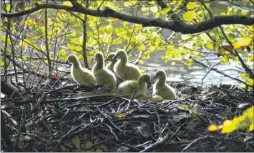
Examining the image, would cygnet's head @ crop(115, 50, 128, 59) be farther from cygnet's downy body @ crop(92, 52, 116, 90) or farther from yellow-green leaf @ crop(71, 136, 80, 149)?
yellow-green leaf @ crop(71, 136, 80, 149)

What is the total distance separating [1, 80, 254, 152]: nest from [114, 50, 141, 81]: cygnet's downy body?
0.73 metres

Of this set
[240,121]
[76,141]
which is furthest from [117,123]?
[240,121]

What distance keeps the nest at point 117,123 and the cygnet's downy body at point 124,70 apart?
73cm

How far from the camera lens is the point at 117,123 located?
3496 mm

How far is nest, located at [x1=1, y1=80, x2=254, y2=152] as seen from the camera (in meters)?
3.09

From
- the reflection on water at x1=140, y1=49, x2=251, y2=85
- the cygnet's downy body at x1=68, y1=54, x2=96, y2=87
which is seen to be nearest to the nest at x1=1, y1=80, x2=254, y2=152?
the cygnet's downy body at x1=68, y1=54, x2=96, y2=87

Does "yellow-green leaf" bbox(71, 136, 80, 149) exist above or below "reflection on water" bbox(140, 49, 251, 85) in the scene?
below

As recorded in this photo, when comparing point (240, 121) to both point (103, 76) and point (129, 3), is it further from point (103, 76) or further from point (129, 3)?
point (129, 3)

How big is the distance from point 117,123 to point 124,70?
57.2 inches

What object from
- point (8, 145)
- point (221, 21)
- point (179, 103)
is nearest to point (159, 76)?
point (179, 103)

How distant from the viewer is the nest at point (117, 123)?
3088 mm

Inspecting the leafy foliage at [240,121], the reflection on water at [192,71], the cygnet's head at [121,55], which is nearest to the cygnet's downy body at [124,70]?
the cygnet's head at [121,55]

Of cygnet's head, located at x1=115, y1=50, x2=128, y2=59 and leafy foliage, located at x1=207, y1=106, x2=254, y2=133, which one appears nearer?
leafy foliage, located at x1=207, y1=106, x2=254, y2=133

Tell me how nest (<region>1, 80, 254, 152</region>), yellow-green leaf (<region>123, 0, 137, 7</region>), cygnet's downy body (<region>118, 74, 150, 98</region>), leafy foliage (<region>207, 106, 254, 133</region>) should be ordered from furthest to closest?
A: yellow-green leaf (<region>123, 0, 137, 7</region>) → cygnet's downy body (<region>118, 74, 150, 98</region>) → nest (<region>1, 80, 254, 152</region>) → leafy foliage (<region>207, 106, 254, 133</region>)
